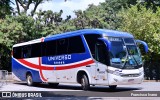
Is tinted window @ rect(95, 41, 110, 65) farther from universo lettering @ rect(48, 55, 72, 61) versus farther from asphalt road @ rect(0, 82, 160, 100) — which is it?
universo lettering @ rect(48, 55, 72, 61)

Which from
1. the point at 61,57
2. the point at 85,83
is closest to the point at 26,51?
the point at 61,57

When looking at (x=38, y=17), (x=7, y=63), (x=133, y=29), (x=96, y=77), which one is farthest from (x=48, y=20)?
(x=96, y=77)

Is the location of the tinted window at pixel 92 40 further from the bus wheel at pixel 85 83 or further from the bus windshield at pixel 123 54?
the bus wheel at pixel 85 83

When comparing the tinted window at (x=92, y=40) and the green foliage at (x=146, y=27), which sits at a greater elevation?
the green foliage at (x=146, y=27)

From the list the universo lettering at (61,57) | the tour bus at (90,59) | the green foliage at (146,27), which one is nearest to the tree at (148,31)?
the green foliage at (146,27)

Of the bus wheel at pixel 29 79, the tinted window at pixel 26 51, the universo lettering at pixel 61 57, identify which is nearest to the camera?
the universo lettering at pixel 61 57

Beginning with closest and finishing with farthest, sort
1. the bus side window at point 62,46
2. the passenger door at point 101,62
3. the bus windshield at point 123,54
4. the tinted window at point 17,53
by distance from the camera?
the bus windshield at point 123,54 → the passenger door at point 101,62 → the bus side window at point 62,46 → the tinted window at point 17,53

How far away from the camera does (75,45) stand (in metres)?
19.7

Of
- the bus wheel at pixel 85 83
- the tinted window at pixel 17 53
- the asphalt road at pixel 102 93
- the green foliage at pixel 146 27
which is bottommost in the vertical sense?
the asphalt road at pixel 102 93

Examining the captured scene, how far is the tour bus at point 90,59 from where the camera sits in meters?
17.4

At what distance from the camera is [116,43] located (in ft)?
58.9

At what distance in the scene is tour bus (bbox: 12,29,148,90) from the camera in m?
17.4

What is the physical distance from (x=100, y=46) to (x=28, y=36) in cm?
2177


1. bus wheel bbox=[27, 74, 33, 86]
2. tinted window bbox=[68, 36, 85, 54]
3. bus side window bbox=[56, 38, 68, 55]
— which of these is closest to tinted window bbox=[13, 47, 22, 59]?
bus wheel bbox=[27, 74, 33, 86]
